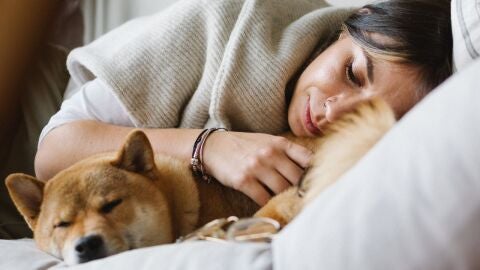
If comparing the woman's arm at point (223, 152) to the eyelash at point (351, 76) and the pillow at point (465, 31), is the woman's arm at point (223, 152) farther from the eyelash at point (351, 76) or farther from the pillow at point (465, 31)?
the pillow at point (465, 31)

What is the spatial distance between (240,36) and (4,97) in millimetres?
729

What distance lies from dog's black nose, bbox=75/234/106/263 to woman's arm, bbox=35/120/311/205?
24 cm

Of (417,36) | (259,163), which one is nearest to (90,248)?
(259,163)

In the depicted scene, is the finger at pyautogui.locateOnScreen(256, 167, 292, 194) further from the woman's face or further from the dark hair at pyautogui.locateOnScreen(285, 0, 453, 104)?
the dark hair at pyautogui.locateOnScreen(285, 0, 453, 104)

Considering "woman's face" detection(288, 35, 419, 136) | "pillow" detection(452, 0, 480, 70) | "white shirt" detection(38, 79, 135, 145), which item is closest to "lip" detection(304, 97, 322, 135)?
"woman's face" detection(288, 35, 419, 136)

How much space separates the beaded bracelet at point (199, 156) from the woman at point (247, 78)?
10 millimetres

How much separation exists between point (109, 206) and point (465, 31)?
600 mm

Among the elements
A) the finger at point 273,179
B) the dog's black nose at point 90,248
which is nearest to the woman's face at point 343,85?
the finger at point 273,179

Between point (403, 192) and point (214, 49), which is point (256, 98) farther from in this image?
point (403, 192)

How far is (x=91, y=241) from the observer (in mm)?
779

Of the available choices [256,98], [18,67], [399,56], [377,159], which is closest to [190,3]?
[256,98]

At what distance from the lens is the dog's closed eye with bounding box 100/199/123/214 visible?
83cm

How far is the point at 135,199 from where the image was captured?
858 mm

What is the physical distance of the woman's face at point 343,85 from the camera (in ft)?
2.88
